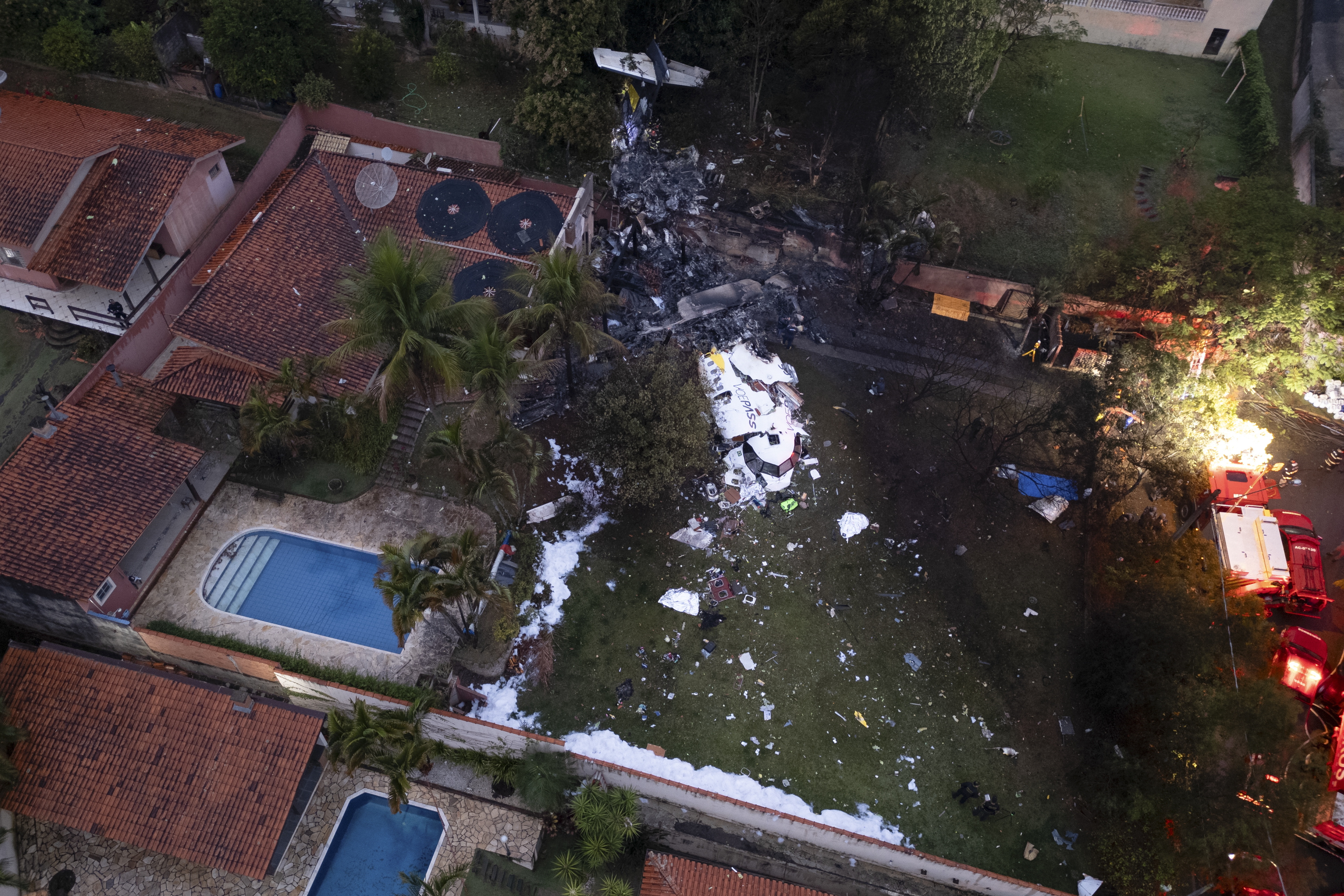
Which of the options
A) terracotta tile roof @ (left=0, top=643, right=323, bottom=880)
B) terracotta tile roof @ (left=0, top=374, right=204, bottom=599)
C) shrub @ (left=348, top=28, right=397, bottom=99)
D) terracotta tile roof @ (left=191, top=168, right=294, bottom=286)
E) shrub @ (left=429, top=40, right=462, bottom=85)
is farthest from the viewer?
shrub @ (left=429, top=40, right=462, bottom=85)

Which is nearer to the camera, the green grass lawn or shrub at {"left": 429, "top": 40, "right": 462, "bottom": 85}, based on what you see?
the green grass lawn

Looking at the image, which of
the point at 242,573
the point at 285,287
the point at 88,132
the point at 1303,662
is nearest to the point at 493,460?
the point at 242,573

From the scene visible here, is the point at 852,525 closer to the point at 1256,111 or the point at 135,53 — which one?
the point at 1256,111

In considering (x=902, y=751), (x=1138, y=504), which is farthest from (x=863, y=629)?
(x=1138, y=504)

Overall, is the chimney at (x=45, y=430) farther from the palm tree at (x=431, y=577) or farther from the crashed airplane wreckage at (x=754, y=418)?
the crashed airplane wreckage at (x=754, y=418)

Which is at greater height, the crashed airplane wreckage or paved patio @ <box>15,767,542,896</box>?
the crashed airplane wreckage

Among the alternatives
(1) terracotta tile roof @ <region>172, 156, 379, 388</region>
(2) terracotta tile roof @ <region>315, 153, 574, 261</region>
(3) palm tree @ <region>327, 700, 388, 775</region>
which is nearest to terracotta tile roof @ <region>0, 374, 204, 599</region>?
(1) terracotta tile roof @ <region>172, 156, 379, 388</region>

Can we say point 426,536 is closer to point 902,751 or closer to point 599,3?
point 902,751

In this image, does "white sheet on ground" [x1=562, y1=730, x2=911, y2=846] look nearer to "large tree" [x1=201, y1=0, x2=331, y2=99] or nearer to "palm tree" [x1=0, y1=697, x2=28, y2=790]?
"palm tree" [x1=0, y1=697, x2=28, y2=790]
